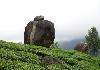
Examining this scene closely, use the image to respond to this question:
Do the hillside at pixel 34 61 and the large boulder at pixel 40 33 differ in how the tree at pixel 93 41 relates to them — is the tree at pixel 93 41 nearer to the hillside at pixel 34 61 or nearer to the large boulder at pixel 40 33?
the large boulder at pixel 40 33

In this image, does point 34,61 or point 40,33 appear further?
point 40,33

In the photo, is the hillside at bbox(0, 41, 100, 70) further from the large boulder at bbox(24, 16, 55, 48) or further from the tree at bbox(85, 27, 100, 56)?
the tree at bbox(85, 27, 100, 56)

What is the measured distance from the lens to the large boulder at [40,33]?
62.5m

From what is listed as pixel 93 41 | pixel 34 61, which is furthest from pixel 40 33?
pixel 93 41

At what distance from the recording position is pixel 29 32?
63.7 meters

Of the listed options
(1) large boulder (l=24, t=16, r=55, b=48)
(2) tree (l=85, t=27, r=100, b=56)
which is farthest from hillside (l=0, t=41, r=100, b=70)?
(2) tree (l=85, t=27, r=100, b=56)

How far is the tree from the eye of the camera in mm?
122000

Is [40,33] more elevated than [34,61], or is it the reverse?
[40,33]

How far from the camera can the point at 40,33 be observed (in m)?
63.2

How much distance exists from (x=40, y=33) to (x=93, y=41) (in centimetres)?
6307

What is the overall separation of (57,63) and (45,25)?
874 inches

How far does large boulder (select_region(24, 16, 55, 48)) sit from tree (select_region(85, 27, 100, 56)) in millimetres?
58390

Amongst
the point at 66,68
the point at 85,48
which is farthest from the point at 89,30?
the point at 66,68

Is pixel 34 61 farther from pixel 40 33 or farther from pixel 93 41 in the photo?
pixel 93 41
